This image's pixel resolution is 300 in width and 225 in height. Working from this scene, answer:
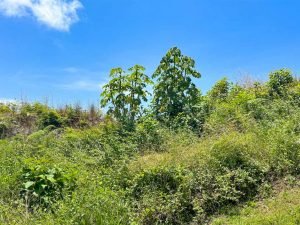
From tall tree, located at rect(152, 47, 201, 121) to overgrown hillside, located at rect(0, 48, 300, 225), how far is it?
0.09 feet

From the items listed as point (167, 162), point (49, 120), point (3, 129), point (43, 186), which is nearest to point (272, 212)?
point (167, 162)

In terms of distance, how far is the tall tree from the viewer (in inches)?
401

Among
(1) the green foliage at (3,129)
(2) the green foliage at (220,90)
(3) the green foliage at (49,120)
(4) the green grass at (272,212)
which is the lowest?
(4) the green grass at (272,212)

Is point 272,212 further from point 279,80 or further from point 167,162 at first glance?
point 279,80

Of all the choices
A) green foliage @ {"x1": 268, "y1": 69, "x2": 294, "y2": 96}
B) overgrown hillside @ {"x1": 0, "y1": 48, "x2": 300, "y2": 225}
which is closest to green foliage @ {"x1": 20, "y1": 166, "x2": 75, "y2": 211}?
overgrown hillside @ {"x1": 0, "y1": 48, "x2": 300, "y2": 225}

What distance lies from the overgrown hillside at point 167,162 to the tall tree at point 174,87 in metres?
0.03

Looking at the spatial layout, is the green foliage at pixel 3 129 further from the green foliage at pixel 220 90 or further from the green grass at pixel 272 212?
the green grass at pixel 272 212

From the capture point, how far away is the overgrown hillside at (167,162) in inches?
219

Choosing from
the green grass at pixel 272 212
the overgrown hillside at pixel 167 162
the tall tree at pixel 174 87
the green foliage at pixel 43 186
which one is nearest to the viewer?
the green grass at pixel 272 212

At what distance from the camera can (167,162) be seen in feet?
22.4

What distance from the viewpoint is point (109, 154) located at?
7.94m

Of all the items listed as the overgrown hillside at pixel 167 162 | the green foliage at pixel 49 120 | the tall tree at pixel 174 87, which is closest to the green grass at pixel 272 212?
the overgrown hillside at pixel 167 162

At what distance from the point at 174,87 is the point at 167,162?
3831 millimetres

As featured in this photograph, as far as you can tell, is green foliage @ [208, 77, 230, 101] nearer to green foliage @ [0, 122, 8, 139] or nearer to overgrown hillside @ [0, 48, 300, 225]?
overgrown hillside @ [0, 48, 300, 225]
